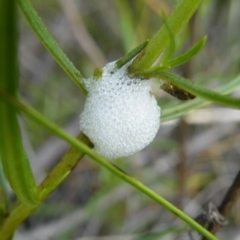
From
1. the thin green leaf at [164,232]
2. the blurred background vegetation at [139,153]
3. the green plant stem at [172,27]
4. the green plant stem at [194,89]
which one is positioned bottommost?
the blurred background vegetation at [139,153]

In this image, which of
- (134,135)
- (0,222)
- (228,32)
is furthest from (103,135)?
(228,32)

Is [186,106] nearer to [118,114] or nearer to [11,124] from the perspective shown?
[118,114]

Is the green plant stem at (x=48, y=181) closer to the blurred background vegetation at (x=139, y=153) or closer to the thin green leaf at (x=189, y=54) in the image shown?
the thin green leaf at (x=189, y=54)

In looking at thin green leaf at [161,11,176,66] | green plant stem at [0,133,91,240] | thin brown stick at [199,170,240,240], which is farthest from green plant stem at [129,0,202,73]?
thin brown stick at [199,170,240,240]

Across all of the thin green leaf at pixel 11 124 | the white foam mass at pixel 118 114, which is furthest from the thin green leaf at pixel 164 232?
the thin green leaf at pixel 11 124

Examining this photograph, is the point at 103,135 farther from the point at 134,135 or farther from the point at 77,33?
the point at 77,33

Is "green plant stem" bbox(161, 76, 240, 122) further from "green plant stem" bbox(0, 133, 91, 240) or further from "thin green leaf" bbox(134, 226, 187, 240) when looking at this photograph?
"thin green leaf" bbox(134, 226, 187, 240)

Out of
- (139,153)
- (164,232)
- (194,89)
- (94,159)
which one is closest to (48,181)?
(94,159)
